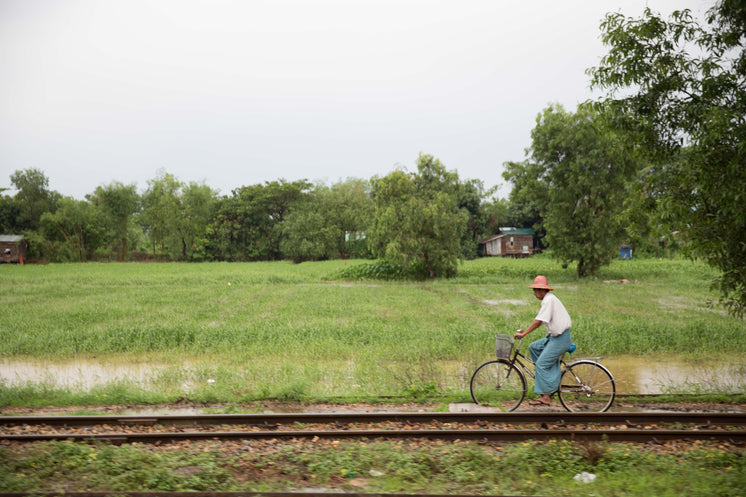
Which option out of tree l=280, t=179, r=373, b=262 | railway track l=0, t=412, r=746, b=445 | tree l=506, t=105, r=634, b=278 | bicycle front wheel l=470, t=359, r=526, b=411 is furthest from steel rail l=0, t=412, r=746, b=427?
tree l=280, t=179, r=373, b=262

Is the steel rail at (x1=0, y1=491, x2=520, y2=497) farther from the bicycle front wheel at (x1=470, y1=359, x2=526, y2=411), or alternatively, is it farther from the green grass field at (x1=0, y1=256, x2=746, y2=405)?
the green grass field at (x1=0, y1=256, x2=746, y2=405)

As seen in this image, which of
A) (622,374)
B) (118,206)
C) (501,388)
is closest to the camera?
(501,388)

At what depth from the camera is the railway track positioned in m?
5.73

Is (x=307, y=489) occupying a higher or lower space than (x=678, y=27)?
lower

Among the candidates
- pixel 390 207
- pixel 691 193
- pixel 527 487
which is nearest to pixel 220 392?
pixel 527 487

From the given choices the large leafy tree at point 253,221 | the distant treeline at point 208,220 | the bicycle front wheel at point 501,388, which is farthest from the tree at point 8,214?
the bicycle front wheel at point 501,388

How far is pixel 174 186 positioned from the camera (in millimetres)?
60969

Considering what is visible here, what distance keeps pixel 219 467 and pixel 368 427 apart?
84.1 inches

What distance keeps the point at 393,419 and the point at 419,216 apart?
76.0 ft

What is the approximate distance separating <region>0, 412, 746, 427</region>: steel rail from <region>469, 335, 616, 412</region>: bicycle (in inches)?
15.3

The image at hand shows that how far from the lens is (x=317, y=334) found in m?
12.7

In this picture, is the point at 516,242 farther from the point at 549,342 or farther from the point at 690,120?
the point at 549,342

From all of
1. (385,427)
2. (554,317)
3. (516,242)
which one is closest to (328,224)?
(516,242)

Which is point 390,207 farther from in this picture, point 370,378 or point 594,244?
point 370,378
